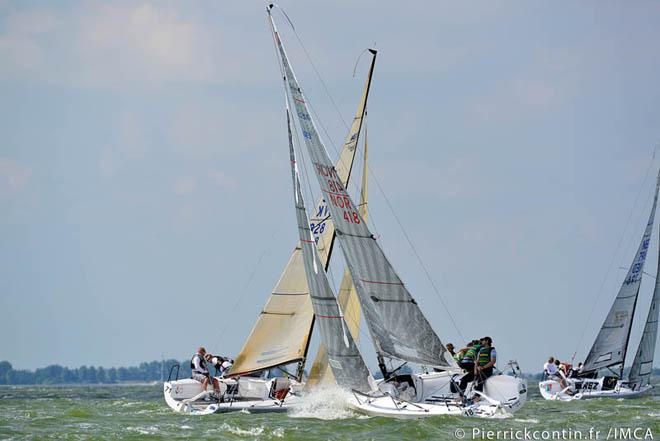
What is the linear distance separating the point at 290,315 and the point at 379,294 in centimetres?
615

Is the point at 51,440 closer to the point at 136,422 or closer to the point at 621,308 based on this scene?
the point at 136,422

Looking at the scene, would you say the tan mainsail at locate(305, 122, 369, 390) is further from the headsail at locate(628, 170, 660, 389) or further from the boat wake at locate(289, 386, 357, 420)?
the headsail at locate(628, 170, 660, 389)

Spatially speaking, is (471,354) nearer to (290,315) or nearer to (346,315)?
(346,315)

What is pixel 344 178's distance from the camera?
36.1 m

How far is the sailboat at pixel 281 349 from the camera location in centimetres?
3269

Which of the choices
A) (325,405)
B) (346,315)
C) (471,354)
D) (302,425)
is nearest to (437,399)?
(471,354)

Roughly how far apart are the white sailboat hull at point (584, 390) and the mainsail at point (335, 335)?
15591 mm

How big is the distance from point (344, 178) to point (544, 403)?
39.7 feet

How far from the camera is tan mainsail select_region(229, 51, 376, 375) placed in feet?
112

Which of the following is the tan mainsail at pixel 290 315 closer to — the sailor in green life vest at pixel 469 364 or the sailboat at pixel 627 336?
the sailor in green life vest at pixel 469 364

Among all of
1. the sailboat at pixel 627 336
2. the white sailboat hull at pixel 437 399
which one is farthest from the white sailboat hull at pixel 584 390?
the white sailboat hull at pixel 437 399

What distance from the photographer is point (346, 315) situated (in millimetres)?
34812

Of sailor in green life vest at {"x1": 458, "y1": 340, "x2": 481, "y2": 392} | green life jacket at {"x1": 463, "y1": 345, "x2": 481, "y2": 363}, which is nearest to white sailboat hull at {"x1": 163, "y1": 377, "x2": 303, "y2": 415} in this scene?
sailor in green life vest at {"x1": 458, "y1": 340, "x2": 481, "y2": 392}

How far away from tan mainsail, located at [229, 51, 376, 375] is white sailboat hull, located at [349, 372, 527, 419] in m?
5.62
